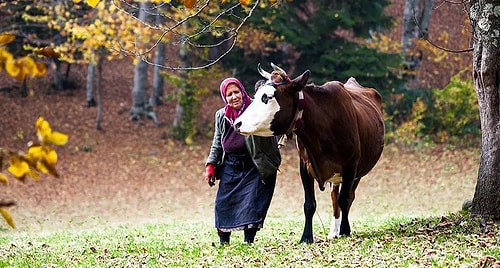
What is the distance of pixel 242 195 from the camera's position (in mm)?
8172

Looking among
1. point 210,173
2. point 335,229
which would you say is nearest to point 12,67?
point 210,173

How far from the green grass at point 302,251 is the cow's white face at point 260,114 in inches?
44.7

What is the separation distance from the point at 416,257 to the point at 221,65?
60.2ft

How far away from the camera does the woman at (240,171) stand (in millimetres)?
7914

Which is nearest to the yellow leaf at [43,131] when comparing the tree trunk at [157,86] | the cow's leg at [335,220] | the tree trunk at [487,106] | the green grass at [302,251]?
the green grass at [302,251]

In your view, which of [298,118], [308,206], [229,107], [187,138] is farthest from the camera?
[187,138]

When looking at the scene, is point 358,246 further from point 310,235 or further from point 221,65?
point 221,65

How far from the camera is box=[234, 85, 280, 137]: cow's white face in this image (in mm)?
7086

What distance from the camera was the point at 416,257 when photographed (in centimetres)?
651

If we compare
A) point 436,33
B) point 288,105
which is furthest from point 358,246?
point 436,33

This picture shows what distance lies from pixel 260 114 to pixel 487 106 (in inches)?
116

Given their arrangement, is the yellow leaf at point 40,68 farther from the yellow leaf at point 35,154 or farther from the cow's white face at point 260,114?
the cow's white face at point 260,114

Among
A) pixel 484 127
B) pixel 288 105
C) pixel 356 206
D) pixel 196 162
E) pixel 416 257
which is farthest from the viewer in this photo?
pixel 196 162

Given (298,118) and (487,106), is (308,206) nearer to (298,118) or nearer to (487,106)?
(298,118)
